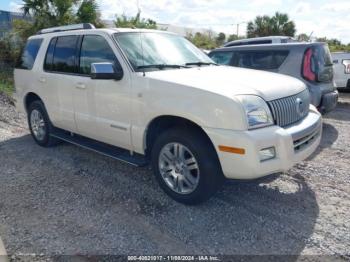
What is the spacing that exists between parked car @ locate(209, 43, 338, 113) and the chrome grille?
241 centimetres

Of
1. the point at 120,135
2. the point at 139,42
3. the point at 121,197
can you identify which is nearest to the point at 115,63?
the point at 139,42

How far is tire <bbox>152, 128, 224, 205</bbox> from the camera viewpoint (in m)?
3.46

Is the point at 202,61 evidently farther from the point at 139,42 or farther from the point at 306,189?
the point at 306,189

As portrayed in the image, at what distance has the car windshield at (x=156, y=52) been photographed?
410 cm

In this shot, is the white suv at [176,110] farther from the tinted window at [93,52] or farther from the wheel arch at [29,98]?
the wheel arch at [29,98]

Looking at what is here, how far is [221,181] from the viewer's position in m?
3.55

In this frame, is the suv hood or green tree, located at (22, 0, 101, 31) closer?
the suv hood

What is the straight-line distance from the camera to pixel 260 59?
6.96m

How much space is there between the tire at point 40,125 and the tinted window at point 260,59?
395 centimetres

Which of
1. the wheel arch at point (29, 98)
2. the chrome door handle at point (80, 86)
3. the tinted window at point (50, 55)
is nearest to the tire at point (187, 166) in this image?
the chrome door handle at point (80, 86)

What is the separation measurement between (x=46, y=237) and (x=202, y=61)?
9.40 ft

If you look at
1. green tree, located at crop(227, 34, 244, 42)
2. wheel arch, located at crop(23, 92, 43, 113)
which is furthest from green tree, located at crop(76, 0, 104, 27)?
green tree, located at crop(227, 34, 244, 42)

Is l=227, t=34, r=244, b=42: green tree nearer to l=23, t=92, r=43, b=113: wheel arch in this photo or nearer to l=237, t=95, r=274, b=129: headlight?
l=23, t=92, r=43, b=113: wheel arch

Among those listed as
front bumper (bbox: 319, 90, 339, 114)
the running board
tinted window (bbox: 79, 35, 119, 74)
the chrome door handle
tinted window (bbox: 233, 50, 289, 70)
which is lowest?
the running board
